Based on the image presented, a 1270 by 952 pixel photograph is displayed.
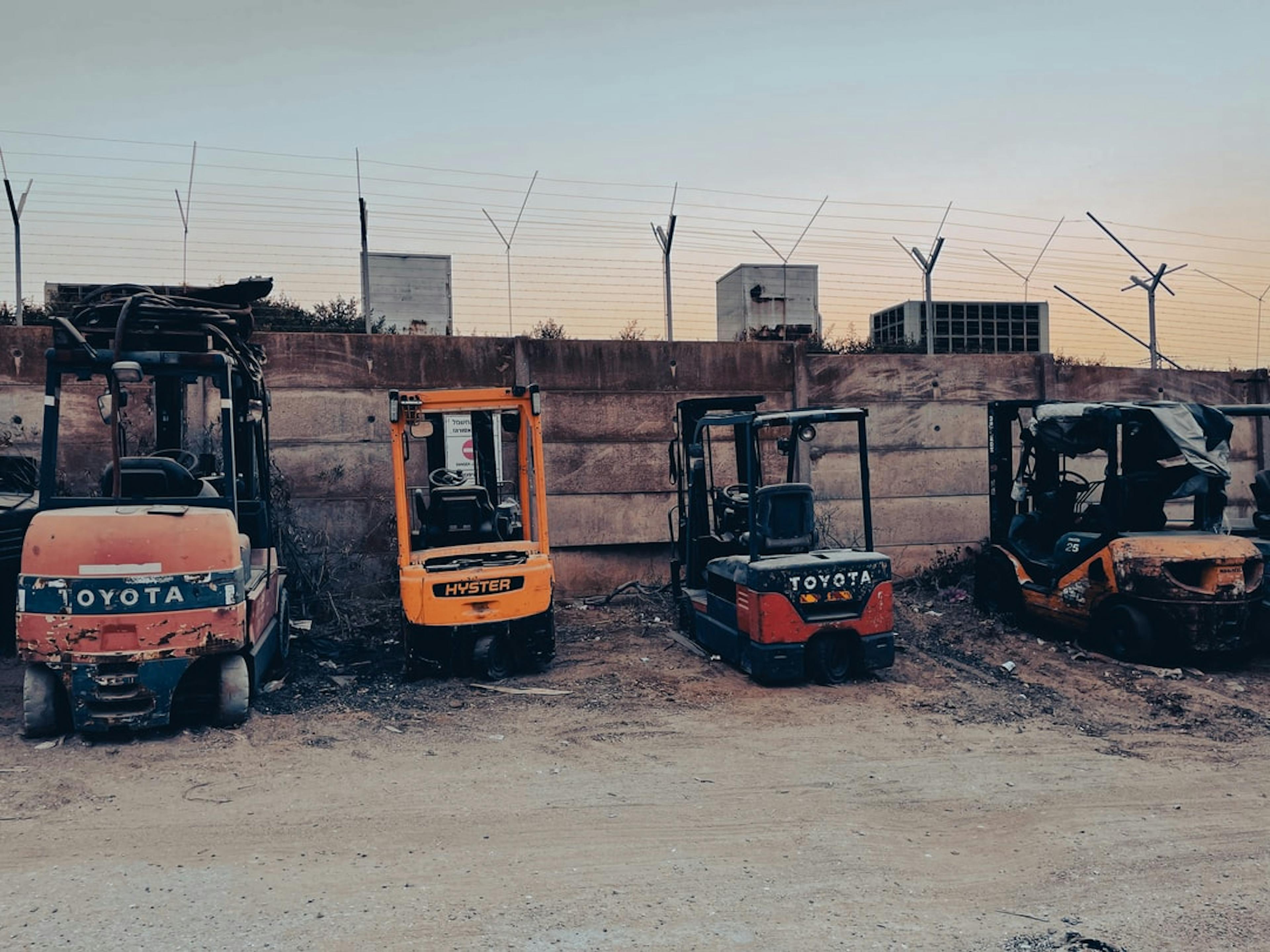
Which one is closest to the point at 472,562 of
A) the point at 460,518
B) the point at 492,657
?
the point at 460,518

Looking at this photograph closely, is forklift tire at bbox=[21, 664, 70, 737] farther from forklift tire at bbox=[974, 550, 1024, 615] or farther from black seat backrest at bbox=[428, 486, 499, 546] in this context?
forklift tire at bbox=[974, 550, 1024, 615]

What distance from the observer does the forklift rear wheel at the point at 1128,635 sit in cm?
895

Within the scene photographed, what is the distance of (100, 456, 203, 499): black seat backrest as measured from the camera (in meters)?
7.69

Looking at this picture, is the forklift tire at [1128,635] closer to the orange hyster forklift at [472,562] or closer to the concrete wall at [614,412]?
the concrete wall at [614,412]

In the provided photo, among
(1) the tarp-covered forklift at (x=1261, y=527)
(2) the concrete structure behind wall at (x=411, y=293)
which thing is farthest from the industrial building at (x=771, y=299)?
(1) the tarp-covered forklift at (x=1261, y=527)

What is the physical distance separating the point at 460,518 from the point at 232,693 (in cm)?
262

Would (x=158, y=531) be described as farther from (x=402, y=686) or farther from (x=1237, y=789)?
(x=1237, y=789)

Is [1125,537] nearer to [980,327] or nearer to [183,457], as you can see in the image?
[183,457]

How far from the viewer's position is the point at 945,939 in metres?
4.06

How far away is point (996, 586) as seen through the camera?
1102 centimetres

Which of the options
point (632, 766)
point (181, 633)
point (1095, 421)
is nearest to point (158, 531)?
point (181, 633)

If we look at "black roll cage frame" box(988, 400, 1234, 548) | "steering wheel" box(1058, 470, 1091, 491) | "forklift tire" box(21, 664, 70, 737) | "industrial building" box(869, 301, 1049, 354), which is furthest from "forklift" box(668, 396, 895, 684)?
"industrial building" box(869, 301, 1049, 354)

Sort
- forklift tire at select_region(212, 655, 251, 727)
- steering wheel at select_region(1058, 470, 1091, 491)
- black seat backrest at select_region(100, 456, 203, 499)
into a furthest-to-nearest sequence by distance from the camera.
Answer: steering wheel at select_region(1058, 470, 1091, 491) → black seat backrest at select_region(100, 456, 203, 499) → forklift tire at select_region(212, 655, 251, 727)

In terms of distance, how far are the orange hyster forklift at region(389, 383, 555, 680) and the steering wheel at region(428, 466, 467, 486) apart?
11 millimetres
